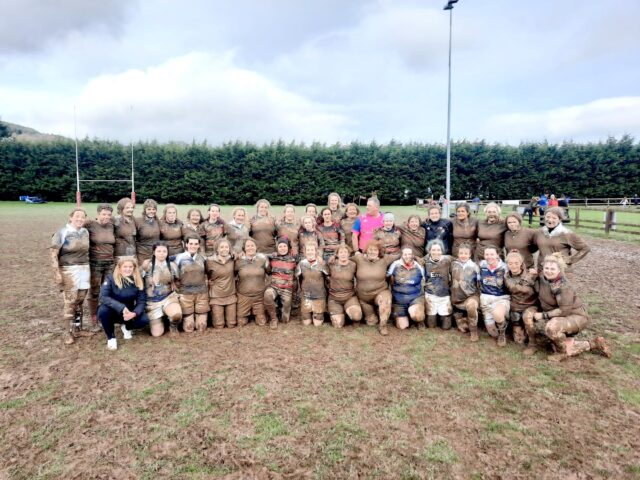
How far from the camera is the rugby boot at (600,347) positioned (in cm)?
492

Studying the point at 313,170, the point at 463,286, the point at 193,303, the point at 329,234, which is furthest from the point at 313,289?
the point at 313,170

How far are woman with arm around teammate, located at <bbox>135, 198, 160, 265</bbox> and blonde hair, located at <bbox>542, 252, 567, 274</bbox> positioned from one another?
586 centimetres

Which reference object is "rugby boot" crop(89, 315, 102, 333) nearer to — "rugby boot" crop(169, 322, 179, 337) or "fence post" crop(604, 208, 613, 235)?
"rugby boot" crop(169, 322, 179, 337)

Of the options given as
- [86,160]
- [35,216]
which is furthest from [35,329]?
[86,160]

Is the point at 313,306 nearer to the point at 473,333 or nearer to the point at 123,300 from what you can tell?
the point at 473,333

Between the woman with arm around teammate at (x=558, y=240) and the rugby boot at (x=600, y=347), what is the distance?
1216 millimetres

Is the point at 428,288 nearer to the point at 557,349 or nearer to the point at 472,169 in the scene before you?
the point at 557,349

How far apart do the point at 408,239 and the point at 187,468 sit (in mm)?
4772

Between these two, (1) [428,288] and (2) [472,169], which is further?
(2) [472,169]

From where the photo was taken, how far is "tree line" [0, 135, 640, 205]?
3128cm

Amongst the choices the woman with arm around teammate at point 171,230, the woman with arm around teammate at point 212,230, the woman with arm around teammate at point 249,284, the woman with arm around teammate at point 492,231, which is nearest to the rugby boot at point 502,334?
the woman with arm around teammate at point 492,231

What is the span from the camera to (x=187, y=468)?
3020 mm

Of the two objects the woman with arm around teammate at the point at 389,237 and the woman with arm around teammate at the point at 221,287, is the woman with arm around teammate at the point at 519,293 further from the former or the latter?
the woman with arm around teammate at the point at 221,287

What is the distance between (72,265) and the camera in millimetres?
5527
